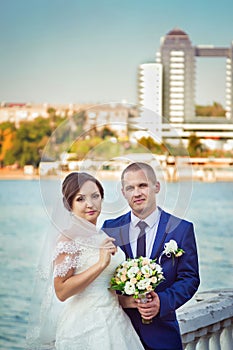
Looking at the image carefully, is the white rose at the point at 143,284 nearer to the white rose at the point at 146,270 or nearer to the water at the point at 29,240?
the white rose at the point at 146,270

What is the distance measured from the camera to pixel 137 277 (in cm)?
230

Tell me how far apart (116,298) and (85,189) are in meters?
0.33

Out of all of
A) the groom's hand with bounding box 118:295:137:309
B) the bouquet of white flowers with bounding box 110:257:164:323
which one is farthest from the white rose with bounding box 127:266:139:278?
the groom's hand with bounding box 118:295:137:309

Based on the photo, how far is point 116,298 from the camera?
2359 mm

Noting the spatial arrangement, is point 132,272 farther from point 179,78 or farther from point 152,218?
point 179,78

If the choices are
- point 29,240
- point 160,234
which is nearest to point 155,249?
point 160,234

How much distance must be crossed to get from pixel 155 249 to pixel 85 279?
11.1 inches

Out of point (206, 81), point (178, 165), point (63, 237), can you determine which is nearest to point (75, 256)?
point (63, 237)

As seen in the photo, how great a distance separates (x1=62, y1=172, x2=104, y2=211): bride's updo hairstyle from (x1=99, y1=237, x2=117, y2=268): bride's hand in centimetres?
14

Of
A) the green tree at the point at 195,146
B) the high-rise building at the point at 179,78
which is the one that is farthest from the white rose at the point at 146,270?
the high-rise building at the point at 179,78

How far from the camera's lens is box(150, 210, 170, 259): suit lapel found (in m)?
2.45

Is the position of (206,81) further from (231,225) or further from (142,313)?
(142,313)

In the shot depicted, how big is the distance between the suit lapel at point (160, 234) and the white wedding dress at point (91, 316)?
174 millimetres

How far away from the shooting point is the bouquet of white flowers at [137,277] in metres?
2.30
